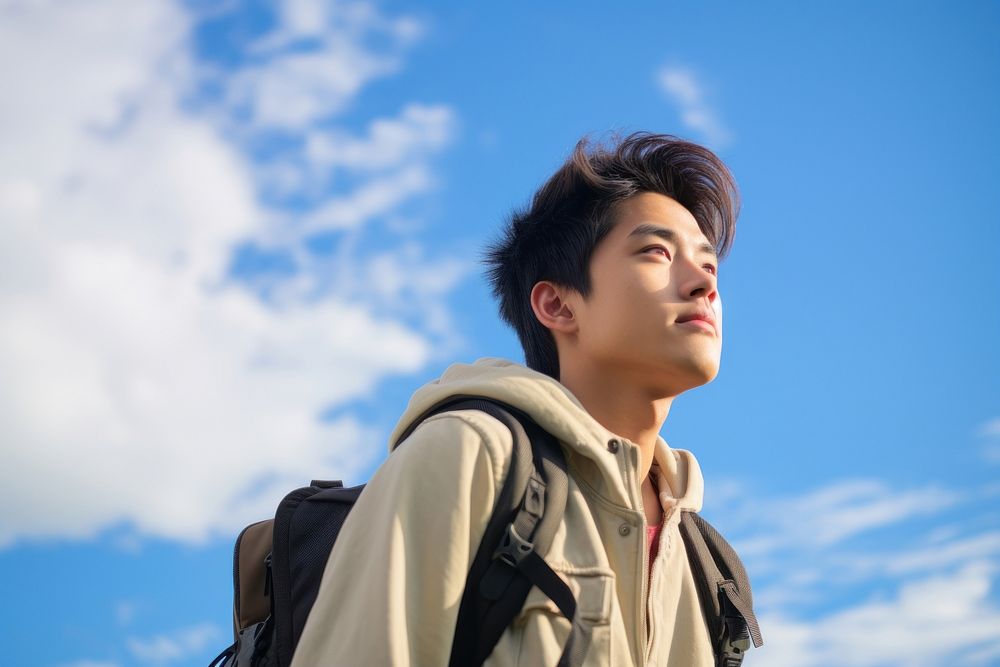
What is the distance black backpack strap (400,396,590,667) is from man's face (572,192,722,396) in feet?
3.06

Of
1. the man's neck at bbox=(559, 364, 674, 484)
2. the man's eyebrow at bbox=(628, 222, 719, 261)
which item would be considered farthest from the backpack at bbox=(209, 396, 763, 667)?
the man's eyebrow at bbox=(628, 222, 719, 261)

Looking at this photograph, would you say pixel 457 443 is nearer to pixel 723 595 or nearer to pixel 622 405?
pixel 622 405

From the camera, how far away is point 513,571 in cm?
309

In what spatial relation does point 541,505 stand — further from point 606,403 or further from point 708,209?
point 708,209

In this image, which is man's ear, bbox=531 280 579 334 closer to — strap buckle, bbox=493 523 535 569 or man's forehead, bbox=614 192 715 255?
man's forehead, bbox=614 192 715 255

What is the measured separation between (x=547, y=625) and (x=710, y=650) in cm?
122

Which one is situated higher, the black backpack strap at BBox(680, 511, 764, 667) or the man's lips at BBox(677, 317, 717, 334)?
the man's lips at BBox(677, 317, 717, 334)

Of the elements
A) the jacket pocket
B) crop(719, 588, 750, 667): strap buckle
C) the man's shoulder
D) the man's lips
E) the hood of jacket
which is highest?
the man's lips

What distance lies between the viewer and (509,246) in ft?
16.7

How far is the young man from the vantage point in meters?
2.94

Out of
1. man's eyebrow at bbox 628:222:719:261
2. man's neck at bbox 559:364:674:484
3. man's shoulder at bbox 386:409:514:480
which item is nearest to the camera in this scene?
man's shoulder at bbox 386:409:514:480

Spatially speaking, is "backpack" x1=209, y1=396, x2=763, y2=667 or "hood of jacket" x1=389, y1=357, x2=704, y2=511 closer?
"backpack" x1=209, y1=396, x2=763, y2=667

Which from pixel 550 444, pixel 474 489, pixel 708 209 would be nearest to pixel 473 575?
pixel 474 489

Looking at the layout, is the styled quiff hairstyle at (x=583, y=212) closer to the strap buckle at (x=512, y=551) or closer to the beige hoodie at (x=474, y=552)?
the beige hoodie at (x=474, y=552)
